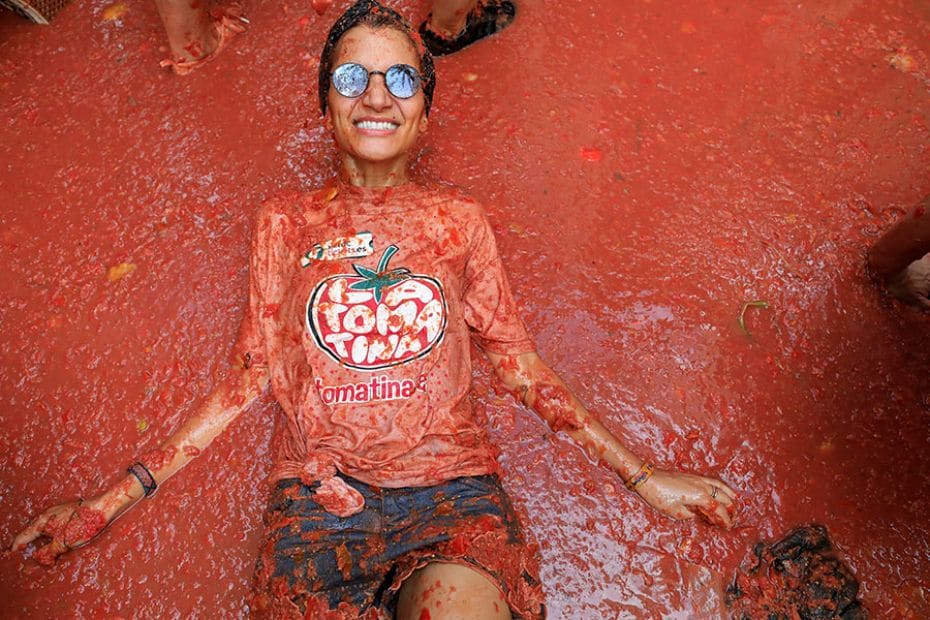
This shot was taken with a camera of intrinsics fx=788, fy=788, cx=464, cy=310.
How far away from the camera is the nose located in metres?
2.27

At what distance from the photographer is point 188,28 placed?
10.7ft

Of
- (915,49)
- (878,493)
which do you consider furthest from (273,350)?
(915,49)

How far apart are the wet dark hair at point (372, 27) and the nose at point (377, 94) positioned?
0.13m

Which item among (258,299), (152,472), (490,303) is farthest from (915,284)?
(152,472)

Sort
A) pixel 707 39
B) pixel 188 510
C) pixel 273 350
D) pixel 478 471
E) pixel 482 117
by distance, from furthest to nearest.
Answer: pixel 707 39, pixel 482 117, pixel 188 510, pixel 273 350, pixel 478 471

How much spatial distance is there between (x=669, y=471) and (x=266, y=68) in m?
2.30

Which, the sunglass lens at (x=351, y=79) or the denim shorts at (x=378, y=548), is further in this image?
the sunglass lens at (x=351, y=79)

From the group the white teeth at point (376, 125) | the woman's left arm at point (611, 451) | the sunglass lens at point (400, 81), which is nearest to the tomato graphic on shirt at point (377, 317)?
the woman's left arm at point (611, 451)

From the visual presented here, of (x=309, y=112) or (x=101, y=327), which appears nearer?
(x=101, y=327)

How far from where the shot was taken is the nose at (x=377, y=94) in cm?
227

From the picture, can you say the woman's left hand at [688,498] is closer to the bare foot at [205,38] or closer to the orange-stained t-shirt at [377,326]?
the orange-stained t-shirt at [377,326]

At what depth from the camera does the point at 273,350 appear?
91.8 inches

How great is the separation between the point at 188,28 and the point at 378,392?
2001 mm

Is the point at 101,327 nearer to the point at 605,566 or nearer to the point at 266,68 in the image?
the point at 266,68
